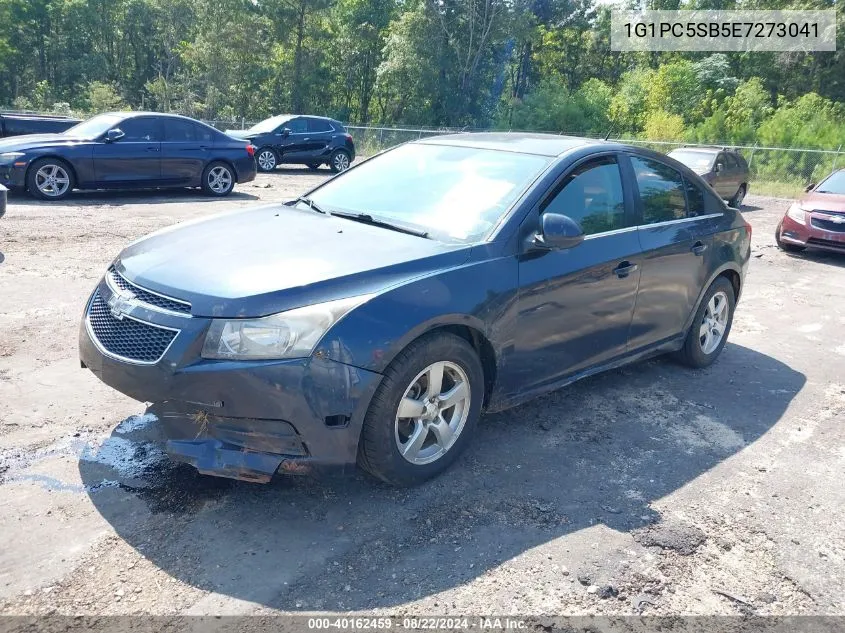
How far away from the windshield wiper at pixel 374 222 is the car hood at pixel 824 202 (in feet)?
32.0

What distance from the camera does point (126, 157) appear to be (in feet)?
39.5

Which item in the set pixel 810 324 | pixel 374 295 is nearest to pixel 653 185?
pixel 374 295

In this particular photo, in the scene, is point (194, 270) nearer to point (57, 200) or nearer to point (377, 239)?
point (377, 239)

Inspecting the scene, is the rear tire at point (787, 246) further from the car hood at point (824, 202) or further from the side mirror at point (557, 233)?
the side mirror at point (557, 233)

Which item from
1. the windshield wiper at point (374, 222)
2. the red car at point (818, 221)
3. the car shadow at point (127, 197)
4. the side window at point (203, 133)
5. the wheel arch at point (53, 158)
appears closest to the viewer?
the windshield wiper at point (374, 222)

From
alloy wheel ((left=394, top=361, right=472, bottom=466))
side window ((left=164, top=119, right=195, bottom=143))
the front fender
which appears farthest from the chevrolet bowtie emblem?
side window ((left=164, top=119, right=195, bottom=143))

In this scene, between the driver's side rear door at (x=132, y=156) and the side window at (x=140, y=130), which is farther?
the side window at (x=140, y=130)

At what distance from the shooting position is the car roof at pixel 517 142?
4.46 meters

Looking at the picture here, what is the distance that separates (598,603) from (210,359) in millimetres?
1903

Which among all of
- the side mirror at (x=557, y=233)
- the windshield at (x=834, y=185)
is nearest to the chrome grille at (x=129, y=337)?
the side mirror at (x=557, y=233)

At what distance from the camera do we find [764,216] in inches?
677

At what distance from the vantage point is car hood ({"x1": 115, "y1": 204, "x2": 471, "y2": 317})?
3123 millimetres

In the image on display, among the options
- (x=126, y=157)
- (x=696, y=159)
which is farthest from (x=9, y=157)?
(x=696, y=159)

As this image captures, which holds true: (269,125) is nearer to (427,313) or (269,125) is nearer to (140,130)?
(140,130)
